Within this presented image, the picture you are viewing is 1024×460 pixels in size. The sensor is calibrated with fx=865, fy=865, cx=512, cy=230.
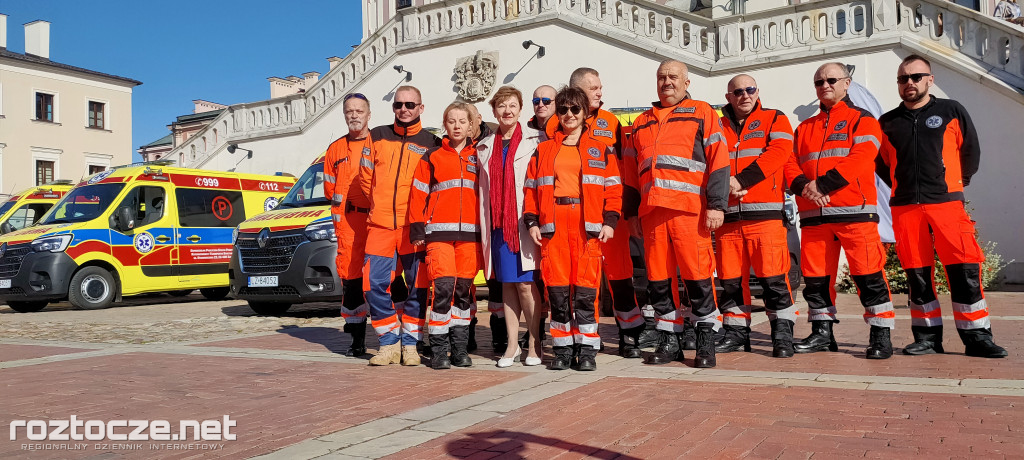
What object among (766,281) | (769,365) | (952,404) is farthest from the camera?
(766,281)

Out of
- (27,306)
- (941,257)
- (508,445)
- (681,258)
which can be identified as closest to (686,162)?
(681,258)

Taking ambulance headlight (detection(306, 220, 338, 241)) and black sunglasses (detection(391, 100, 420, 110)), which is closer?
black sunglasses (detection(391, 100, 420, 110))

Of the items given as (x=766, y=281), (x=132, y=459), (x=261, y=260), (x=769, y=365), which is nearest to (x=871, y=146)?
(x=766, y=281)

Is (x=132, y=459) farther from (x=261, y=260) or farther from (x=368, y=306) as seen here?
(x=261, y=260)

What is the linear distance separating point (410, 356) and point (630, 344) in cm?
168

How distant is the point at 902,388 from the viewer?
4.86 meters

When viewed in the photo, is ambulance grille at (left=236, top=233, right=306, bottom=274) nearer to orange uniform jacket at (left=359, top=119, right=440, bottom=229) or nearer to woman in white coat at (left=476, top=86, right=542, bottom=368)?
orange uniform jacket at (left=359, top=119, right=440, bottom=229)

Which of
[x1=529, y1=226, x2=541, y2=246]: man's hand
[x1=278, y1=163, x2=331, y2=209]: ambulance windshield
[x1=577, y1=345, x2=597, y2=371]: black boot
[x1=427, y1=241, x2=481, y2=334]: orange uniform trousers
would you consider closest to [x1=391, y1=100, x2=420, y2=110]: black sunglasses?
[x1=427, y1=241, x2=481, y2=334]: orange uniform trousers

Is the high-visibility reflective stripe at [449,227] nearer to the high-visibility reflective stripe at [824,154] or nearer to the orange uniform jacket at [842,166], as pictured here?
the orange uniform jacket at [842,166]

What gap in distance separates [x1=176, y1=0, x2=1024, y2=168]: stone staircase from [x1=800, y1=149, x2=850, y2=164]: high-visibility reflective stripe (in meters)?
9.19

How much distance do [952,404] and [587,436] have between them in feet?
6.37

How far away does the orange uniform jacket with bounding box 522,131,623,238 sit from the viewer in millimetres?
5887

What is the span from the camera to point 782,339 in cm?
637

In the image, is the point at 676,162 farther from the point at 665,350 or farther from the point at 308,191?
the point at 308,191
